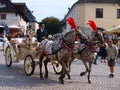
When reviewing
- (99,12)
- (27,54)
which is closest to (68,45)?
(27,54)

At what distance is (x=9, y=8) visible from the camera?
62000 millimetres

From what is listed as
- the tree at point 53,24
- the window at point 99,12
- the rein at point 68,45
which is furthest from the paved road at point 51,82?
the tree at point 53,24

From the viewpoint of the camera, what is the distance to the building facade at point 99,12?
55.9 metres

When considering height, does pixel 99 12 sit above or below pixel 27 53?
above

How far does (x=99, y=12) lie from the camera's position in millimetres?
56531

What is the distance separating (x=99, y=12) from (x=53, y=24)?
98.9 ft

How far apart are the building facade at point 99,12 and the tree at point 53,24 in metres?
27.8

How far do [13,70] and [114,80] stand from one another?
4.71 metres

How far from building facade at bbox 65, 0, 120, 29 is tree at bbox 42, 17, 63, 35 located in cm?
2780

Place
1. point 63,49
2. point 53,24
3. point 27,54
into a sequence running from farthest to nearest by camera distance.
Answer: point 53,24 → point 27,54 → point 63,49

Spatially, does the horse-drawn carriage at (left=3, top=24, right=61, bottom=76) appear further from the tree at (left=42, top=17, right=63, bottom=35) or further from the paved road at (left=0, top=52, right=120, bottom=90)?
the tree at (left=42, top=17, right=63, bottom=35)

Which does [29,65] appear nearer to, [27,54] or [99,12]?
[27,54]

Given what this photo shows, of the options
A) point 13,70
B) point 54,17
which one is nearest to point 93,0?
point 54,17

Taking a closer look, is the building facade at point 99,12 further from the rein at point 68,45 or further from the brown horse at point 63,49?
the rein at point 68,45
